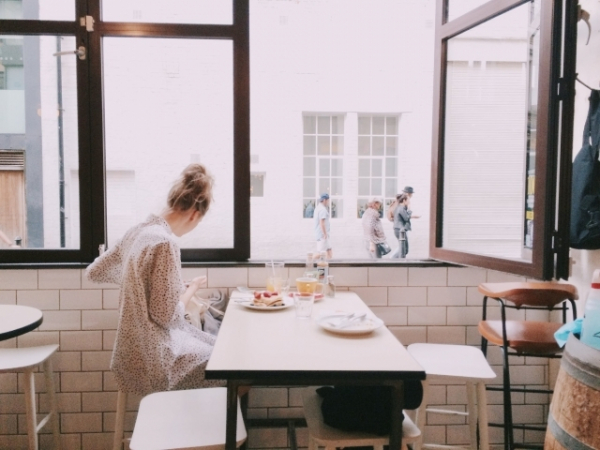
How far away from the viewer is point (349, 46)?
27.9 feet

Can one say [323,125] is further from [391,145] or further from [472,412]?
[472,412]

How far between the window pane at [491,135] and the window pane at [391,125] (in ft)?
21.9

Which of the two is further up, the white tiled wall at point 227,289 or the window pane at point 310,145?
the window pane at point 310,145

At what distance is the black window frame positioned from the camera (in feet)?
8.15

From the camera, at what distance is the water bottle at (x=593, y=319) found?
1.06m

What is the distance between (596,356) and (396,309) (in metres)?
1.68

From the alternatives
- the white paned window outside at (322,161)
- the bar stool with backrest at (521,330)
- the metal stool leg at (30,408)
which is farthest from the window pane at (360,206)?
the metal stool leg at (30,408)

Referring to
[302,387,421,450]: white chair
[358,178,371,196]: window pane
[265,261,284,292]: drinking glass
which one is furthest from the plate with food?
[358,178,371,196]: window pane

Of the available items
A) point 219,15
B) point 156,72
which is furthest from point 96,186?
point 219,15

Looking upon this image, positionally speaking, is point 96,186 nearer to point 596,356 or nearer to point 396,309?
point 396,309

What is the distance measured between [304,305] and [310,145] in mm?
7331

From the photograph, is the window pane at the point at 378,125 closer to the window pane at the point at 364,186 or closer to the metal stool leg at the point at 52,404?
the window pane at the point at 364,186

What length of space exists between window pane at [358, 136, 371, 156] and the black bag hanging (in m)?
6.79

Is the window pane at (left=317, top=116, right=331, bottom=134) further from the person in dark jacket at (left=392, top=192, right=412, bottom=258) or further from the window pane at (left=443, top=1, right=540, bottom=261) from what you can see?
the window pane at (left=443, top=1, right=540, bottom=261)
